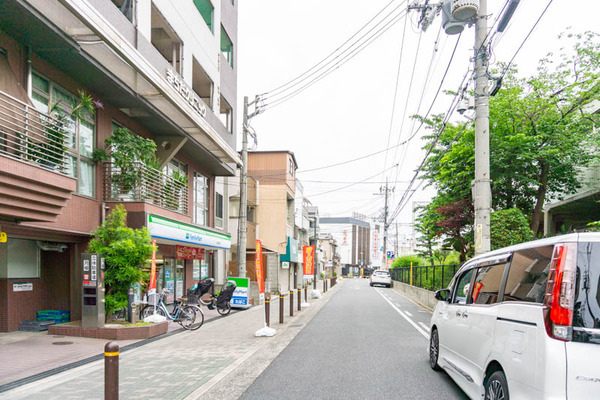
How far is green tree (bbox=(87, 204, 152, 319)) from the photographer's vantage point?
1055cm

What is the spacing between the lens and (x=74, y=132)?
1137 cm

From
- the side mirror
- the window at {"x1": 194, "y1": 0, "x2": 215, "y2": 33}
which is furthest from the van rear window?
the window at {"x1": 194, "y1": 0, "x2": 215, "y2": 33}

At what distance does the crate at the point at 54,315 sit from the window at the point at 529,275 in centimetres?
1079

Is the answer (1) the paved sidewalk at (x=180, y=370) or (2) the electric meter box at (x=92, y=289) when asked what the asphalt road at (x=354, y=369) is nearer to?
(1) the paved sidewalk at (x=180, y=370)

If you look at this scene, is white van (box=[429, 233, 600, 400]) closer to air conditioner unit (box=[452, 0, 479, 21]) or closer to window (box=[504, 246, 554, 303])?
window (box=[504, 246, 554, 303])

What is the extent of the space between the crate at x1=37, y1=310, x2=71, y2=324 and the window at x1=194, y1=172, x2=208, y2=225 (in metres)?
8.07

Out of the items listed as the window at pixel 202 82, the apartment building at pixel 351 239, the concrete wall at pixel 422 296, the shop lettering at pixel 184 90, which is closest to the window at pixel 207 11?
the window at pixel 202 82

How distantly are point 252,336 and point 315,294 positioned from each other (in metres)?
14.1

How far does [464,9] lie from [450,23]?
1.41ft

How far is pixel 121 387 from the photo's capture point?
20.8 feet

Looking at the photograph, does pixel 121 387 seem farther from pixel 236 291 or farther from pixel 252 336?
pixel 236 291

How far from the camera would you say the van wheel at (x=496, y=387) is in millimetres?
4133

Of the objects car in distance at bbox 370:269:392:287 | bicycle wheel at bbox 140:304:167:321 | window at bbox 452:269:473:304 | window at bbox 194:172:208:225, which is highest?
window at bbox 194:172:208:225

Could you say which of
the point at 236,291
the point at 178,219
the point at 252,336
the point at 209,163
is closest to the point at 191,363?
the point at 252,336
